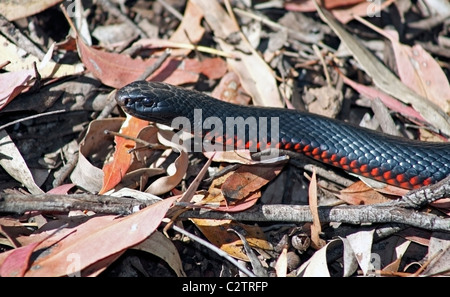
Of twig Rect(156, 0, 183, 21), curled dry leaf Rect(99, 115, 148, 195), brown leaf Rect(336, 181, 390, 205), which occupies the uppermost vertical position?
twig Rect(156, 0, 183, 21)

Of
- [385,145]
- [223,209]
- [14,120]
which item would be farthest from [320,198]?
[14,120]

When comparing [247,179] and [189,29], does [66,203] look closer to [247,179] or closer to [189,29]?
[247,179]

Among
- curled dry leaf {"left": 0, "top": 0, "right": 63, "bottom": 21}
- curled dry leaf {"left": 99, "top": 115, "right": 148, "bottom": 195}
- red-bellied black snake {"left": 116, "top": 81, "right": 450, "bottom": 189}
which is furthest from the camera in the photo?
curled dry leaf {"left": 0, "top": 0, "right": 63, "bottom": 21}

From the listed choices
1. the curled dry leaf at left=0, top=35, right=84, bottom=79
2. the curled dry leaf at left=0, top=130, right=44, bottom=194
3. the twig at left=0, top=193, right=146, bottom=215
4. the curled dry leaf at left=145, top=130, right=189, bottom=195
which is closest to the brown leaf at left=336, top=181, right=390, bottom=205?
the curled dry leaf at left=145, top=130, right=189, bottom=195

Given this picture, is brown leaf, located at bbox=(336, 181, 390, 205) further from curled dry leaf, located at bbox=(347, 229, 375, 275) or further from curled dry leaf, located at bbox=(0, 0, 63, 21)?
curled dry leaf, located at bbox=(0, 0, 63, 21)

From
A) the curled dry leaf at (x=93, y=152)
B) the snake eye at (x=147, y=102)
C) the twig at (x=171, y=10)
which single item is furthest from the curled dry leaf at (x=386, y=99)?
the curled dry leaf at (x=93, y=152)

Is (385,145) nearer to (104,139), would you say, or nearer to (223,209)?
(223,209)

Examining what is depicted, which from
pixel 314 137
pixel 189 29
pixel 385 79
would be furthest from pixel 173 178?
pixel 385 79

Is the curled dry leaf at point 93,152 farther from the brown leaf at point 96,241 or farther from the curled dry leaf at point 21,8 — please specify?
the curled dry leaf at point 21,8
